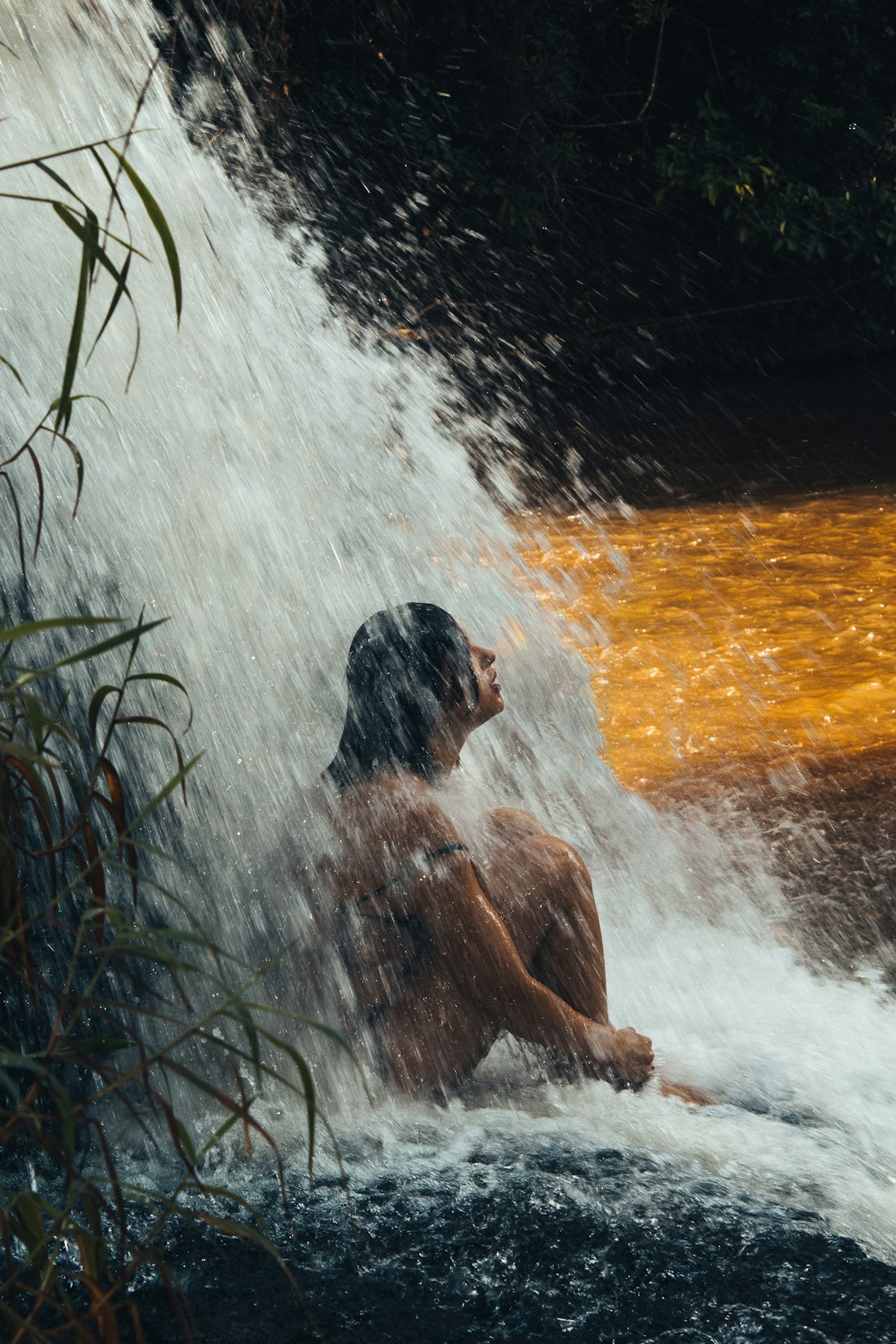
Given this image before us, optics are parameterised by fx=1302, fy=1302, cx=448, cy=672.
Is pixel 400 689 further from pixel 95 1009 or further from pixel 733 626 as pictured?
pixel 733 626

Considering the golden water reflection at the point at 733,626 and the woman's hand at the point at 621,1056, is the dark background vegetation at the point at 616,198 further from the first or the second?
the woman's hand at the point at 621,1056

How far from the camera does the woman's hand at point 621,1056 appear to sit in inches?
Answer: 95.1

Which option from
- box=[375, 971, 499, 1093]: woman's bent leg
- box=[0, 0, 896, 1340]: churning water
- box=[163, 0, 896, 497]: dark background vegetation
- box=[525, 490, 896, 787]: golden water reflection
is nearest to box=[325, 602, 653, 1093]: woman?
box=[375, 971, 499, 1093]: woman's bent leg

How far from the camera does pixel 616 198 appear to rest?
38.3 feet

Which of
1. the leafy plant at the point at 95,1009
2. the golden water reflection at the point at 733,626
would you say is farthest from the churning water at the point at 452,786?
the golden water reflection at the point at 733,626

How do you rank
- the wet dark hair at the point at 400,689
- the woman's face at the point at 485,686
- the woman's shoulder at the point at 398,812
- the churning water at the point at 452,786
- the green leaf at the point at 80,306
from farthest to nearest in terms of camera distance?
the woman's face at the point at 485,686 < the wet dark hair at the point at 400,689 < the woman's shoulder at the point at 398,812 < the churning water at the point at 452,786 < the green leaf at the point at 80,306

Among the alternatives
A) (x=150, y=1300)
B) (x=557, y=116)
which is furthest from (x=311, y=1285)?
(x=557, y=116)

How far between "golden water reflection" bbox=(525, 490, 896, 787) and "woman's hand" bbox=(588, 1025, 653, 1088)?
5.93 feet

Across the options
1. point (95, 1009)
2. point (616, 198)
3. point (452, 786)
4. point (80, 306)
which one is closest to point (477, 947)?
point (452, 786)

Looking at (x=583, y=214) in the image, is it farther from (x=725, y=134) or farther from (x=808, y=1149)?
(x=808, y=1149)

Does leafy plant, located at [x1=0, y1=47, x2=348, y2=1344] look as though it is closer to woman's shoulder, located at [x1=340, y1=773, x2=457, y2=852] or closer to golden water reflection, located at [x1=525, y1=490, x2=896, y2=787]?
woman's shoulder, located at [x1=340, y1=773, x2=457, y2=852]

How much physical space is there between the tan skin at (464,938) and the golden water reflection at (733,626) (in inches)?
72.4

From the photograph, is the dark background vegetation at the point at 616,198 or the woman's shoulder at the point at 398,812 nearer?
the woman's shoulder at the point at 398,812

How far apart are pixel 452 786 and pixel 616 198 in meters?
10.3
